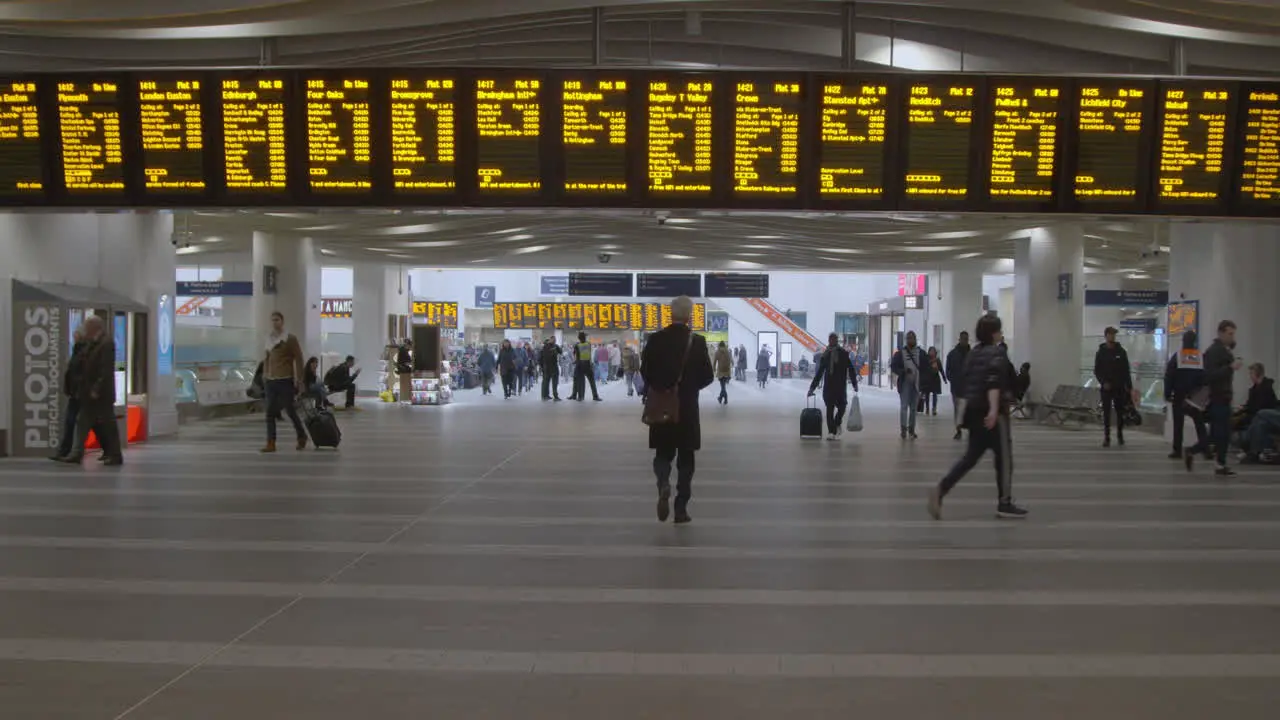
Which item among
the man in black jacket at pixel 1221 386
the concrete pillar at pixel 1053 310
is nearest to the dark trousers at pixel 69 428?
the man in black jacket at pixel 1221 386

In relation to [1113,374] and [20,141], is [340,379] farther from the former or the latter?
[1113,374]

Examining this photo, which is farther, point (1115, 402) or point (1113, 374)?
point (1115, 402)

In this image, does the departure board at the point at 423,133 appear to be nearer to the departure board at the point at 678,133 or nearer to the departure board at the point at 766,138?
the departure board at the point at 678,133

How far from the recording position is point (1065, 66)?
14.9m

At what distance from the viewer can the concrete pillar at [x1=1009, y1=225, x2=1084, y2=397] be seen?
2603 cm

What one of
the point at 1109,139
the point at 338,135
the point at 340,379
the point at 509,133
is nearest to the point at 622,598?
the point at 509,133

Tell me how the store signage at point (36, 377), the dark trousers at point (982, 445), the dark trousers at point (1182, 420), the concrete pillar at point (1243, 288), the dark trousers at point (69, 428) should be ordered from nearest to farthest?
the dark trousers at point (982, 445) < the dark trousers at point (69, 428) < the dark trousers at point (1182, 420) < the store signage at point (36, 377) < the concrete pillar at point (1243, 288)

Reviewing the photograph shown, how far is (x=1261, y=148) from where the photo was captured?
12.0m

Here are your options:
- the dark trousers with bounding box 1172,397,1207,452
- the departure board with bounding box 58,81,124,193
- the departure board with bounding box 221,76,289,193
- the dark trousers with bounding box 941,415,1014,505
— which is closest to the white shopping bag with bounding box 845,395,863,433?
the dark trousers with bounding box 1172,397,1207,452

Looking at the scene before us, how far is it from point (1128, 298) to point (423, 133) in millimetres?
32662

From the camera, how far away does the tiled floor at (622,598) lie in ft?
16.7

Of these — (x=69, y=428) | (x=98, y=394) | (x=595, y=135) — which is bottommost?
(x=69, y=428)

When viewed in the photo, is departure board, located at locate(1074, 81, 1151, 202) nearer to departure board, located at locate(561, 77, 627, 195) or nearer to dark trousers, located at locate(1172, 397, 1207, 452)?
dark trousers, located at locate(1172, 397, 1207, 452)

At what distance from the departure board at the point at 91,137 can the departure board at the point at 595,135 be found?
14.8ft
